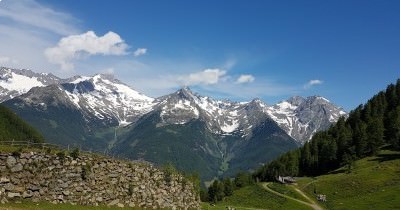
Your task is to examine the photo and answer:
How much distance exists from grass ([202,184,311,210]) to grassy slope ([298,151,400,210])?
39.0 ft

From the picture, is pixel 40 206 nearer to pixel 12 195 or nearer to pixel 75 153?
pixel 12 195

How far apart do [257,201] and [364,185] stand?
36.8 m

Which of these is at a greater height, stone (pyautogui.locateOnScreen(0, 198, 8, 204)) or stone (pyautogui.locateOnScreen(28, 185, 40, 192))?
stone (pyautogui.locateOnScreen(28, 185, 40, 192))

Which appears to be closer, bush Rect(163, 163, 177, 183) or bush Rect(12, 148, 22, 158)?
bush Rect(12, 148, 22, 158)

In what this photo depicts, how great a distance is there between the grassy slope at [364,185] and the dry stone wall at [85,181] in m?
71.3

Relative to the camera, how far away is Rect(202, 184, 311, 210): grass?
141 m

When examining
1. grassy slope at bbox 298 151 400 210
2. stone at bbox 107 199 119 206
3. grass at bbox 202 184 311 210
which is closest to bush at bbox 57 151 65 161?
stone at bbox 107 199 119 206

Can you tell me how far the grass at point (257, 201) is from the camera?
14075 centimetres

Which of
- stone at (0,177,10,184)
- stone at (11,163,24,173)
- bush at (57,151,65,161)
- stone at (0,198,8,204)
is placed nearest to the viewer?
stone at (0,198,8,204)

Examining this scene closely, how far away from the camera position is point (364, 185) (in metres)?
154

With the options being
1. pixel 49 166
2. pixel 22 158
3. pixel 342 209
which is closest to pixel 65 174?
pixel 49 166

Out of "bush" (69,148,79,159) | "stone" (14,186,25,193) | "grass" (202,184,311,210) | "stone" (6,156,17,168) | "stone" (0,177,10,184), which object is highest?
"bush" (69,148,79,159)

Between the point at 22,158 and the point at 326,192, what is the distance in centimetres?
11946

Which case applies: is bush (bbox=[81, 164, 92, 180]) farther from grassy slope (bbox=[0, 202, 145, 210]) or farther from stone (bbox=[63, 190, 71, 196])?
grassy slope (bbox=[0, 202, 145, 210])
